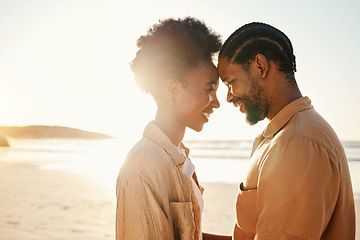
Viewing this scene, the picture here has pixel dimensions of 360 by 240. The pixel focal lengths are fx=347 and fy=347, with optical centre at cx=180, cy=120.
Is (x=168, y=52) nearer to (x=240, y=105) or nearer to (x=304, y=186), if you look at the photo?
(x=240, y=105)

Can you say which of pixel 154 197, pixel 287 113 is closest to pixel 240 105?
pixel 287 113

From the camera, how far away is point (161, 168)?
1979mm

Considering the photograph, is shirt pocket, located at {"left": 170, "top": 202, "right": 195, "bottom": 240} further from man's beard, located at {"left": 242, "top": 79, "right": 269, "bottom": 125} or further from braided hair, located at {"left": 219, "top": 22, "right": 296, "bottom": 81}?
braided hair, located at {"left": 219, "top": 22, "right": 296, "bottom": 81}

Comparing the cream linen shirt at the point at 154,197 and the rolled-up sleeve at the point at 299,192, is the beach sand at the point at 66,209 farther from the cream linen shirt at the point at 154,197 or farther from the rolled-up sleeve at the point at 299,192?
the rolled-up sleeve at the point at 299,192

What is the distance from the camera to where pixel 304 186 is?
168 centimetres

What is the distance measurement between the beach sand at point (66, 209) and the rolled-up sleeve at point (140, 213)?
14.6ft

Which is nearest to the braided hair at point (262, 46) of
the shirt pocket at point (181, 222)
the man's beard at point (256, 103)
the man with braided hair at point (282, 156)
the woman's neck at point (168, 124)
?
the man with braided hair at point (282, 156)

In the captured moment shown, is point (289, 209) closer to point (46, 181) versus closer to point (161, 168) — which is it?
point (161, 168)

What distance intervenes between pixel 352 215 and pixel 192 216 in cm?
Result: 92

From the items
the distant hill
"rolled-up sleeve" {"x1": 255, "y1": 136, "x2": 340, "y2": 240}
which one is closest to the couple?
"rolled-up sleeve" {"x1": 255, "y1": 136, "x2": 340, "y2": 240}

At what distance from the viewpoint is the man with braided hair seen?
170cm

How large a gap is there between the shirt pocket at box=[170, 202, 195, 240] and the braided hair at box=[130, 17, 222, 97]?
835 mm

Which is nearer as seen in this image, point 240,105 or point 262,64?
point 262,64

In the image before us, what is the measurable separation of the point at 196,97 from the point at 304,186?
969 millimetres
